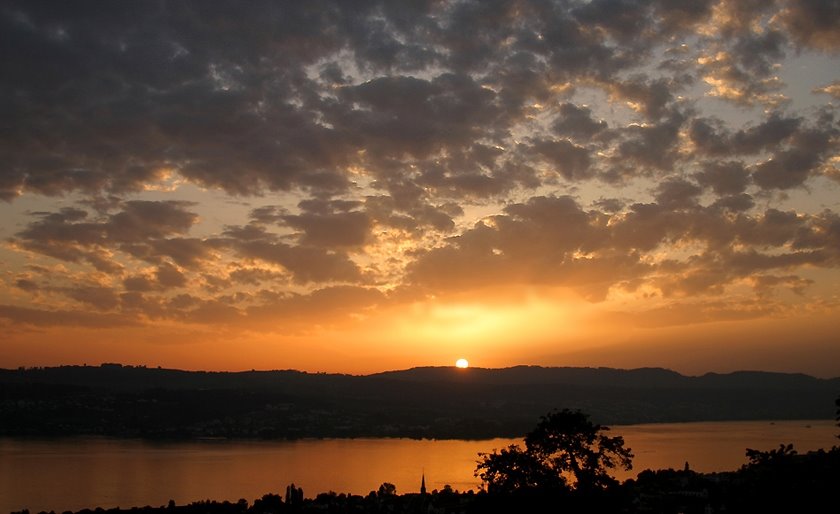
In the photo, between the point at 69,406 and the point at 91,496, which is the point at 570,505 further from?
the point at 69,406

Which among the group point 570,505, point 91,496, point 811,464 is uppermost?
point 811,464

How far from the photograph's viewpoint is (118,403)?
177125 mm

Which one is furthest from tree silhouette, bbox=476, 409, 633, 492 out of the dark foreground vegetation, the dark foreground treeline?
the dark foreground treeline

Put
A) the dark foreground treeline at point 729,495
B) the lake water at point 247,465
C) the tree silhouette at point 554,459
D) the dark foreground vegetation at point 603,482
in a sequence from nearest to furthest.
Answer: the dark foreground treeline at point 729,495 < the dark foreground vegetation at point 603,482 < the tree silhouette at point 554,459 < the lake water at point 247,465

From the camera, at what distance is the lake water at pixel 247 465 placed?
7756cm

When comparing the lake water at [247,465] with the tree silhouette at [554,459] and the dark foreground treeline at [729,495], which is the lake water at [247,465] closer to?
the dark foreground treeline at [729,495]

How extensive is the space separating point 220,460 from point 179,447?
82.1 feet

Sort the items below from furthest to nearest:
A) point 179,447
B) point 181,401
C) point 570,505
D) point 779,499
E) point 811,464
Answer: point 181,401 → point 179,447 → point 570,505 → point 811,464 → point 779,499

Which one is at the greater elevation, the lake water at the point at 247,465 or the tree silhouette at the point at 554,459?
the tree silhouette at the point at 554,459

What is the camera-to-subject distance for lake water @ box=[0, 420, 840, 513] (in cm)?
7756

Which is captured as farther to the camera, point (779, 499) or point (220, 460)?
point (220, 460)

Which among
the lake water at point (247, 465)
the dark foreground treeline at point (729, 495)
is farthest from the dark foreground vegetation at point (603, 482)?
the lake water at point (247, 465)

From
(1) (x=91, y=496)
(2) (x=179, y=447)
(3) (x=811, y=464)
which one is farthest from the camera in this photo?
(2) (x=179, y=447)

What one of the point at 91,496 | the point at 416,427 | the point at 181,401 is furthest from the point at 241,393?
the point at 91,496
